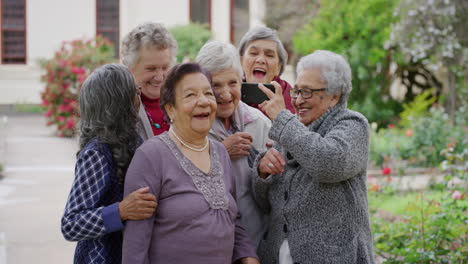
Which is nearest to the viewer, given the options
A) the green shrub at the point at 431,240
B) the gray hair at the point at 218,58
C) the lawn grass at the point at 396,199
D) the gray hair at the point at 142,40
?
the gray hair at the point at 218,58

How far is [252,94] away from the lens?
293 centimetres

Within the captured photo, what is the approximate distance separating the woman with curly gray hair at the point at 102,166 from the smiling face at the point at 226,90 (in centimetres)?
38

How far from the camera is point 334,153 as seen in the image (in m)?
2.48

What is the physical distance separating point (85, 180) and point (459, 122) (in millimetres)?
9932

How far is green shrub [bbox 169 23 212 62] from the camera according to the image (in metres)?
20.2

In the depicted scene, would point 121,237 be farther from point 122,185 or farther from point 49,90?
point 49,90

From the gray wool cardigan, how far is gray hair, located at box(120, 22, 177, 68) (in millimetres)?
723

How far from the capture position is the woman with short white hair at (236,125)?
2816mm

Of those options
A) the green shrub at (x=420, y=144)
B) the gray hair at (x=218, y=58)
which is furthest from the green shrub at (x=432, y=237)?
the green shrub at (x=420, y=144)

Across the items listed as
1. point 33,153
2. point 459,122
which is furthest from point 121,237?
point 33,153

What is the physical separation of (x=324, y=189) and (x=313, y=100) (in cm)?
37

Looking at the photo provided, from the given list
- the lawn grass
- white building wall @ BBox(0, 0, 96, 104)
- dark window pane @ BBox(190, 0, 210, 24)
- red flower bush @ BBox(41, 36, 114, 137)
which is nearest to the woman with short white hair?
the lawn grass

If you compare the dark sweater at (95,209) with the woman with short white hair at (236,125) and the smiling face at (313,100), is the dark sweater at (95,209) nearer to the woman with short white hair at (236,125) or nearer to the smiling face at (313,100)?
the woman with short white hair at (236,125)

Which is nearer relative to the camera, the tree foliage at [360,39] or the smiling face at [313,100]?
the smiling face at [313,100]
